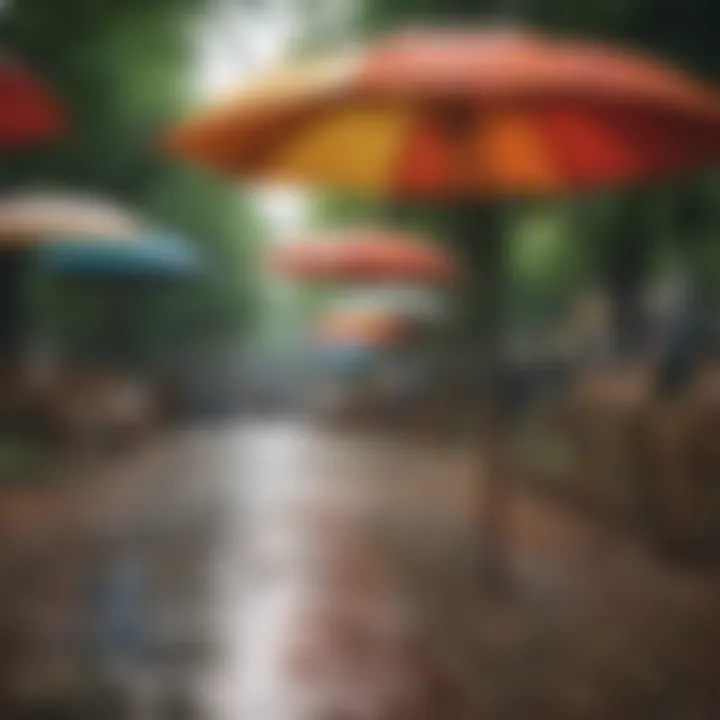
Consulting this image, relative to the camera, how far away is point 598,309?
1728 mm

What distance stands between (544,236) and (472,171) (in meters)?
0.13

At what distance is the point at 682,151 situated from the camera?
5.64 ft

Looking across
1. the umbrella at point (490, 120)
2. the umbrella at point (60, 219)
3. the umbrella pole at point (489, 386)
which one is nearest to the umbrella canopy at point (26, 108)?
the umbrella at point (60, 219)

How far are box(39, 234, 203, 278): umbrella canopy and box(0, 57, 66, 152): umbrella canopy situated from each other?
5.8 inches

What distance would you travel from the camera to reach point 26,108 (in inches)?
69.8

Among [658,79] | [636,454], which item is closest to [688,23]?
[658,79]

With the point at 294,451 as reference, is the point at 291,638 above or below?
below

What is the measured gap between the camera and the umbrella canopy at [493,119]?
1.72 metres

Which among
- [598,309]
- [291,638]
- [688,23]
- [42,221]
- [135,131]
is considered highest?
[688,23]

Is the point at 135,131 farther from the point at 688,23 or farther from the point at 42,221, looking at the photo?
the point at 688,23

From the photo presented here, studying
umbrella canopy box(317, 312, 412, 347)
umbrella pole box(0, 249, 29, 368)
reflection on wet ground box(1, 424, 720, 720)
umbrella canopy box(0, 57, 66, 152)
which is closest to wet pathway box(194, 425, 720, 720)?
reflection on wet ground box(1, 424, 720, 720)

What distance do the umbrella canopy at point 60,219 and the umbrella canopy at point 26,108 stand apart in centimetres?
8

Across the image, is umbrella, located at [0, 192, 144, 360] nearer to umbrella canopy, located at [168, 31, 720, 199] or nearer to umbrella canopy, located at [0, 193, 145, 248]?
umbrella canopy, located at [0, 193, 145, 248]

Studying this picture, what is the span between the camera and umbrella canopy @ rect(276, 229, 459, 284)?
5.74 feet
